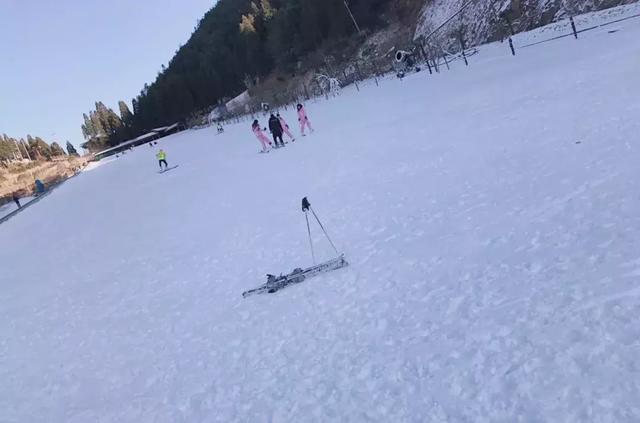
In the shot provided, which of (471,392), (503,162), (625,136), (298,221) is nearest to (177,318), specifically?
(298,221)

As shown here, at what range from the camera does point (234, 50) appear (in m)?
109

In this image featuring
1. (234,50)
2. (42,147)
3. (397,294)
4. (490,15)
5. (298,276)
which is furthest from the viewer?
(42,147)

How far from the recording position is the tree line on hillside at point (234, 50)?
2800 inches

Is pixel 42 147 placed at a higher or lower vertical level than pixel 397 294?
higher

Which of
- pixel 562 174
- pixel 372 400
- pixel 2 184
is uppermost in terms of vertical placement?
pixel 2 184

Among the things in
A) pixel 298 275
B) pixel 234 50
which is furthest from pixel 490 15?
pixel 234 50

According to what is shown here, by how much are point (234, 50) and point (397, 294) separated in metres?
108

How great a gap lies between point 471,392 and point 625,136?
252 inches

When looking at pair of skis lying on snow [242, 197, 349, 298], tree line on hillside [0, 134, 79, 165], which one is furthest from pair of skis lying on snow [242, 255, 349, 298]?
tree line on hillside [0, 134, 79, 165]

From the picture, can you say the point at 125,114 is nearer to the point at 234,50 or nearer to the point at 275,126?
the point at 234,50

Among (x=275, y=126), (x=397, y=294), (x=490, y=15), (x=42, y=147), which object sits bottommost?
(x=397, y=294)

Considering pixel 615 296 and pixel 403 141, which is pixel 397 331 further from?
pixel 403 141

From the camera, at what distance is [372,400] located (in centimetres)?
526

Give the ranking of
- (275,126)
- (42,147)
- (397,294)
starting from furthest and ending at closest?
1. (42,147)
2. (275,126)
3. (397,294)
